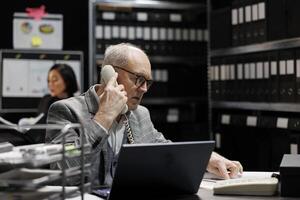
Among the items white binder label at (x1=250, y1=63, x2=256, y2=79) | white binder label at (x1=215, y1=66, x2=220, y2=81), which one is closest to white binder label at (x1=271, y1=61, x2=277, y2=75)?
white binder label at (x1=250, y1=63, x2=256, y2=79)

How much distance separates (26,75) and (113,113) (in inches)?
125

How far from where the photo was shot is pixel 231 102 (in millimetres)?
4109

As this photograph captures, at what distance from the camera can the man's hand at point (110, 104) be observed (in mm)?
1832

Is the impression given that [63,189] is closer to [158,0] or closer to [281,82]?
[281,82]

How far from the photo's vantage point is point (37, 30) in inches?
192

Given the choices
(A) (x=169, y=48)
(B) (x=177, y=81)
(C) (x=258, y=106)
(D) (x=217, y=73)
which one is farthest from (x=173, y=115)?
(C) (x=258, y=106)

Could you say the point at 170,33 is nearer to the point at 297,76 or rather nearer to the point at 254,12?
the point at 254,12

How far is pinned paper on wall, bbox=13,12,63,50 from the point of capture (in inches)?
189

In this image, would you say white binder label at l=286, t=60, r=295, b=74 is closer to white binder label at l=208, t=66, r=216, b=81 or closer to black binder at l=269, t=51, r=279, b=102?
black binder at l=269, t=51, r=279, b=102

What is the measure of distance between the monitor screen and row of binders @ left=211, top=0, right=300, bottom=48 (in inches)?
56.4

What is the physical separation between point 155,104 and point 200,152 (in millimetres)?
3344

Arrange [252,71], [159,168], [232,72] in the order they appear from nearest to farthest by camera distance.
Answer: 1. [159,168]
2. [252,71]
3. [232,72]

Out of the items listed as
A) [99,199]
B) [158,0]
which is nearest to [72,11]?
[158,0]

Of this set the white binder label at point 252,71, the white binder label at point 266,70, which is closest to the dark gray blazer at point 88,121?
the white binder label at point 266,70
